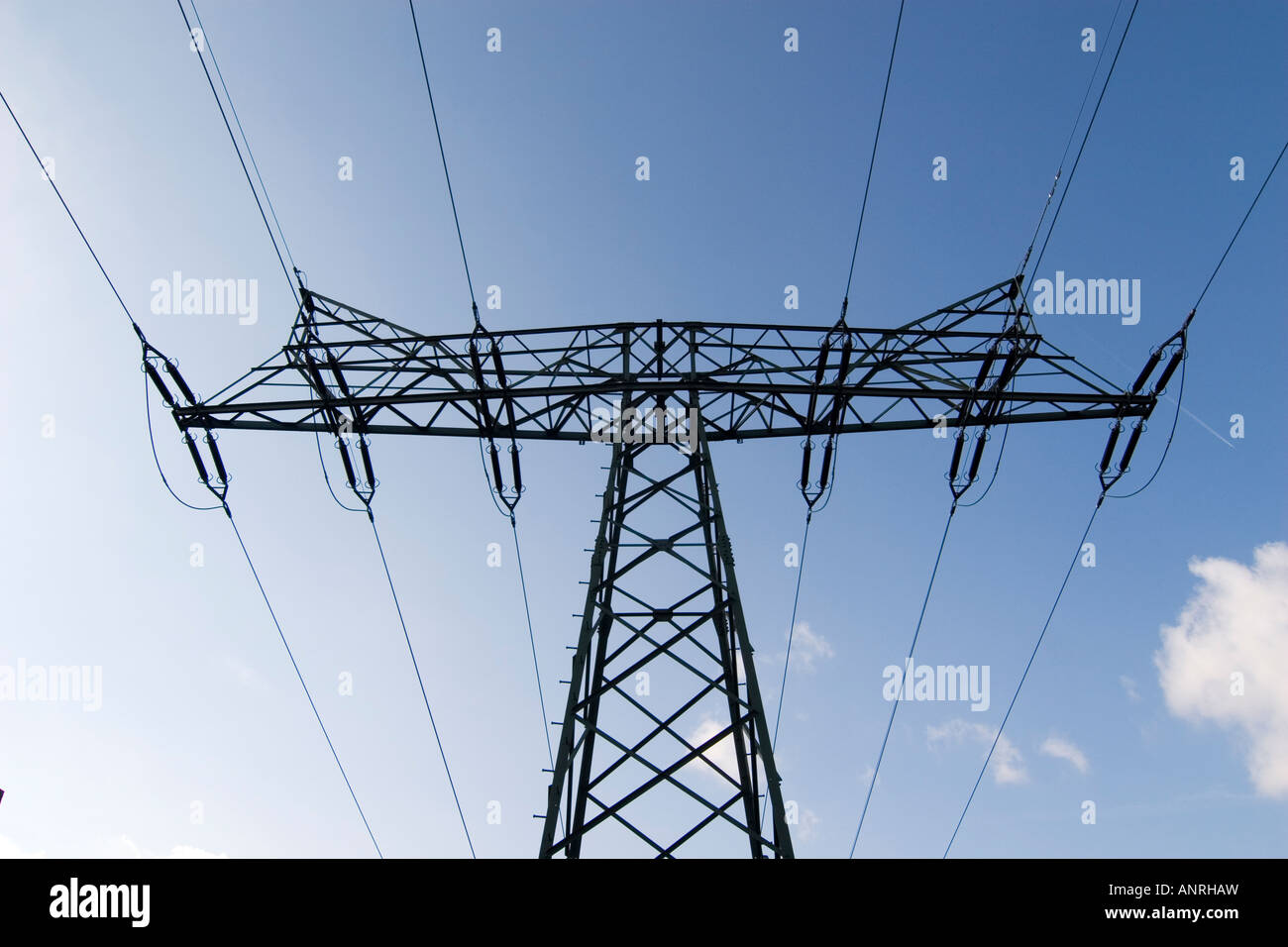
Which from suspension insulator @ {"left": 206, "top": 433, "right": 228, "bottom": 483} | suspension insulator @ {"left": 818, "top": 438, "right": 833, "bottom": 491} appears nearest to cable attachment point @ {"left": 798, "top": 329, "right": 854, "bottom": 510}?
suspension insulator @ {"left": 818, "top": 438, "right": 833, "bottom": 491}

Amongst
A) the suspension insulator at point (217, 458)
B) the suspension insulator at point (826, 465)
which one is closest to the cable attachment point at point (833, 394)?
the suspension insulator at point (826, 465)

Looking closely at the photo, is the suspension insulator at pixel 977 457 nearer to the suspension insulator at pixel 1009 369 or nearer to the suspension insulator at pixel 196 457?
the suspension insulator at pixel 1009 369

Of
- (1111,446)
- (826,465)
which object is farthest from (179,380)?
(1111,446)

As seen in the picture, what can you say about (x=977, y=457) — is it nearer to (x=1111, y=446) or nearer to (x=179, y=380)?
(x=1111, y=446)

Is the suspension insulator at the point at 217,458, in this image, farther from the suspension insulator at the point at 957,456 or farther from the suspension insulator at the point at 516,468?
the suspension insulator at the point at 957,456

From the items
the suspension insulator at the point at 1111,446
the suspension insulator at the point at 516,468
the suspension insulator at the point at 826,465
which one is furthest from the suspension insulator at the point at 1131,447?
the suspension insulator at the point at 516,468

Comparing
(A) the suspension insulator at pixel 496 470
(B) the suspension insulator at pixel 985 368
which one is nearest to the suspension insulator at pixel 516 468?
(A) the suspension insulator at pixel 496 470

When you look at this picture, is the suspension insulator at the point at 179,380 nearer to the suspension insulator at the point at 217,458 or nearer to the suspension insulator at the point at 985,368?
the suspension insulator at the point at 217,458

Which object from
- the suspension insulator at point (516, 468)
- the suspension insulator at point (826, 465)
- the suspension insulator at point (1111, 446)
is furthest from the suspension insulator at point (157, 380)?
the suspension insulator at point (1111, 446)

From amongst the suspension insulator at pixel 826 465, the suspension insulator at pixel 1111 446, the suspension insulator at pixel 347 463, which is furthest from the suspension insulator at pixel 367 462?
the suspension insulator at pixel 1111 446

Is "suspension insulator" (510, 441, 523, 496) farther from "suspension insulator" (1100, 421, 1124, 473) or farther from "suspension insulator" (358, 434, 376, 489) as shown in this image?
"suspension insulator" (1100, 421, 1124, 473)

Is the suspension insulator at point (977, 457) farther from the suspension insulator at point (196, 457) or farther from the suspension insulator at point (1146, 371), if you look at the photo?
the suspension insulator at point (196, 457)
